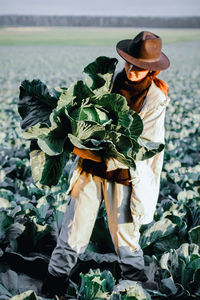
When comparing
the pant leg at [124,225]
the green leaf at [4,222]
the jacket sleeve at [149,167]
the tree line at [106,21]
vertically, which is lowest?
the tree line at [106,21]

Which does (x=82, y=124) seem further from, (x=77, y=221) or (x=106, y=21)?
(x=106, y=21)

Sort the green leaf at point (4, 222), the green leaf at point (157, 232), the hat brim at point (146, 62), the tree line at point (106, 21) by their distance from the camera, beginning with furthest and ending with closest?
the tree line at point (106, 21) → the green leaf at point (157, 232) → the green leaf at point (4, 222) → the hat brim at point (146, 62)

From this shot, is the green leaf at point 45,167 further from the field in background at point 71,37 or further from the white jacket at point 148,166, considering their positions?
the field in background at point 71,37

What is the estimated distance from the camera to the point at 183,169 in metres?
4.62

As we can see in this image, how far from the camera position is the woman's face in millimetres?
2254

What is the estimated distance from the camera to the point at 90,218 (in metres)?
2.48

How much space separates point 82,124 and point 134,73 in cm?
53

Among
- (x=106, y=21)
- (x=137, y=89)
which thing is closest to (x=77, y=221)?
(x=137, y=89)

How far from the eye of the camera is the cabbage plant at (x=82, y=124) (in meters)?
2.07

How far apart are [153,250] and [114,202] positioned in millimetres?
945

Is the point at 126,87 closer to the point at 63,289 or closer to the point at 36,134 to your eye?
the point at 36,134

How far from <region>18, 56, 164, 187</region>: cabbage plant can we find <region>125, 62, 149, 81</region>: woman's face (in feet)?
0.39

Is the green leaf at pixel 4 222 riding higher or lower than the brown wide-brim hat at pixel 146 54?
lower

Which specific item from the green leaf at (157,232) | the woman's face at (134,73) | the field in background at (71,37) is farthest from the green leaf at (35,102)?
the field in background at (71,37)
